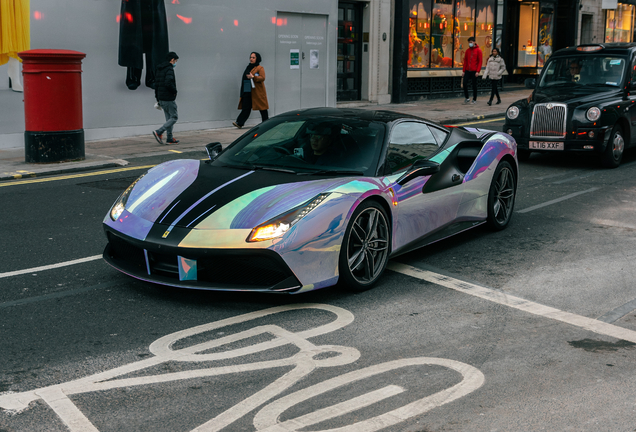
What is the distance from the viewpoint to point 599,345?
449cm

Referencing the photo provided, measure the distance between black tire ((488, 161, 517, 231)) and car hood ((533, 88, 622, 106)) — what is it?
462 cm

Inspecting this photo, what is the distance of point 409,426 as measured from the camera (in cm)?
340

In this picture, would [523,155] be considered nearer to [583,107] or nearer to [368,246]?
[583,107]

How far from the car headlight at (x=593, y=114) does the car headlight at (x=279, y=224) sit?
7.75 m

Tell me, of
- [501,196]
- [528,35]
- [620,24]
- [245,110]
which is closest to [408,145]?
[501,196]

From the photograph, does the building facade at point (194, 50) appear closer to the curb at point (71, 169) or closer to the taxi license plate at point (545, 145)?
the curb at point (71, 169)

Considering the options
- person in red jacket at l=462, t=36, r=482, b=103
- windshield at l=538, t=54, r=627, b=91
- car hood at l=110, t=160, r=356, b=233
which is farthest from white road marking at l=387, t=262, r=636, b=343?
person in red jacket at l=462, t=36, r=482, b=103

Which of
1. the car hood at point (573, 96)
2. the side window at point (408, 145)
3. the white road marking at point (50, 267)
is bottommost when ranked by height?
the white road marking at point (50, 267)

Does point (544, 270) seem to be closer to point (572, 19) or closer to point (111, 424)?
point (111, 424)

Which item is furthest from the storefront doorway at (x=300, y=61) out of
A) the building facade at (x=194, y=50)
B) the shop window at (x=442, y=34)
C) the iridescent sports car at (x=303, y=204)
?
the iridescent sports car at (x=303, y=204)

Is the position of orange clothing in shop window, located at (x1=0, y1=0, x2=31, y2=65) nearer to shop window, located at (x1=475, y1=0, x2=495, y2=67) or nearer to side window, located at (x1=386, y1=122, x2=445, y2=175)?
side window, located at (x1=386, y1=122, x2=445, y2=175)

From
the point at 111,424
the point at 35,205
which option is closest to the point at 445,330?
the point at 111,424

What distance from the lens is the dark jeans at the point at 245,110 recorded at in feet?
56.4

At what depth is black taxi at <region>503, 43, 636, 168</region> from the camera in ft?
37.4
